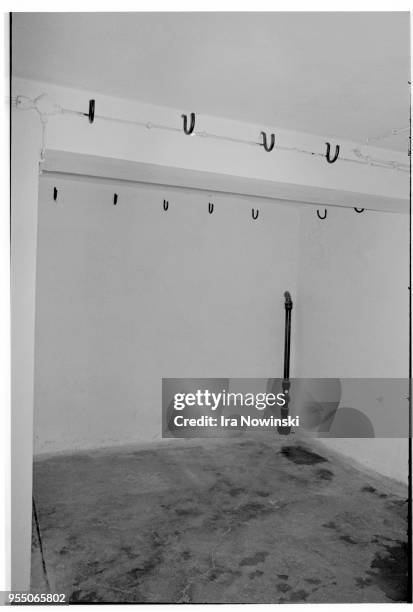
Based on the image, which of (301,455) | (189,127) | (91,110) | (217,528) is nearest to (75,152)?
(91,110)

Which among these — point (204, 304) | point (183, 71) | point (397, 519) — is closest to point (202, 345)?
point (204, 304)

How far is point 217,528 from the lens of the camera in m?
3.26

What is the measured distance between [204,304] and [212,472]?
67.5 inches

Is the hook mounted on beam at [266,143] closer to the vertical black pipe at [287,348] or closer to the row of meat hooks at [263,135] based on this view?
the row of meat hooks at [263,135]

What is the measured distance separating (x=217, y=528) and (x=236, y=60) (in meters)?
2.66

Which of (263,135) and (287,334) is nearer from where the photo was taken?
(263,135)

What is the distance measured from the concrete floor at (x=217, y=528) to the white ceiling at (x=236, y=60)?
95.0 inches

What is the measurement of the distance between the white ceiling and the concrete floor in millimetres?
2413

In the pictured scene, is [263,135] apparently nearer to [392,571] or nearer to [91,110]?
[91,110]

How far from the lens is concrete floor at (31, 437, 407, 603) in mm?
2635

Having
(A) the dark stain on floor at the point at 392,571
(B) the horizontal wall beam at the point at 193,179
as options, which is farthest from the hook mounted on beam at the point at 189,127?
(A) the dark stain on floor at the point at 392,571

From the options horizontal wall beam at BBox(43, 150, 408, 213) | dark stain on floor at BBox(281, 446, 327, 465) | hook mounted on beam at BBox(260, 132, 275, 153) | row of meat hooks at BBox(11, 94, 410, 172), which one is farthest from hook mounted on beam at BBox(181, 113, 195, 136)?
dark stain on floor at BBox(281, 446, 327, 465)

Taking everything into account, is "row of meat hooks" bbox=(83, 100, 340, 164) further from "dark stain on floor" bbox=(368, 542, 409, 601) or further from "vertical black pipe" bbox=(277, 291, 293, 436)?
"vertical black pipe" bbox=(277, 291, 293, 436)
